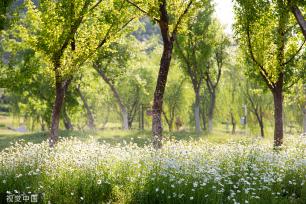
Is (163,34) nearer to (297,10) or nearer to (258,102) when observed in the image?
(297,10)

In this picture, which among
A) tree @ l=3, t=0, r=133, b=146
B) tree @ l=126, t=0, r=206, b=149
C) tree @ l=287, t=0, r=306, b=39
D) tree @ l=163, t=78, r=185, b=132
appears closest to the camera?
tree @ l=287, t=0, r=306, b=39

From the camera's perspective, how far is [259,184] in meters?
9.08

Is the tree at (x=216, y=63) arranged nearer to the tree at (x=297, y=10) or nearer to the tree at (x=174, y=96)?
the tree at (x=174, y=96)

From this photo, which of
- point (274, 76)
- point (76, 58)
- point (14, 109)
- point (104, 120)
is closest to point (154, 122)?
point (76, 58)

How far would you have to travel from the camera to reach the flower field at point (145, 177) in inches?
320

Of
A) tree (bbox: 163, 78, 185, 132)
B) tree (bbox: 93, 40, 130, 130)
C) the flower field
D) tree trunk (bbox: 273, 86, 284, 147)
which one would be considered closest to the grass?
the flower field

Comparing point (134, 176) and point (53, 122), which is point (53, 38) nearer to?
point (53, 122)

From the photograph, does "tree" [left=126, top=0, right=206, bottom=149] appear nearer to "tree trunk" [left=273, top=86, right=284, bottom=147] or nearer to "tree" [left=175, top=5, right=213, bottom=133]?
"tree trunk" [left=273, top=86, right=284, bottom=147]

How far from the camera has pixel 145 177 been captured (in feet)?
28.2

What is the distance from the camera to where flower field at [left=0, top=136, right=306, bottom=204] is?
814cm

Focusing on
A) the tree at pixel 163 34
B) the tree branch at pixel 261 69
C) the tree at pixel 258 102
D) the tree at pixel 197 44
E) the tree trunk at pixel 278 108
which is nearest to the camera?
the tree at pixel 163 34

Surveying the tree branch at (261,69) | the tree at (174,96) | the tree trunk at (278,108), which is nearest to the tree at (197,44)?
the tree branch at (261,69)

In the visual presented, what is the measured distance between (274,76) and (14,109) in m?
39.9

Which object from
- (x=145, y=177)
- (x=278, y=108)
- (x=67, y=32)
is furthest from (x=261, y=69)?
(x=145, y=177)
